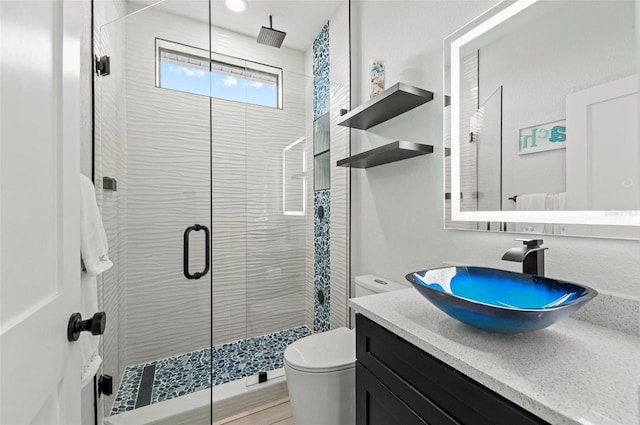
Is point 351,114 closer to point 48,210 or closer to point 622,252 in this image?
point 622,252

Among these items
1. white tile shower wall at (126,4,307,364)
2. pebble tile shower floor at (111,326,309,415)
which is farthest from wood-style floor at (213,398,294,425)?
white tile shower wall at (126,4,307,364)

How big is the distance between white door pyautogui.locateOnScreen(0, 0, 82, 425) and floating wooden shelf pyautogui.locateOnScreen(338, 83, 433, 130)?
1213 mm

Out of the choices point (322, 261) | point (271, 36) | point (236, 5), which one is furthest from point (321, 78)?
point (322, 261)

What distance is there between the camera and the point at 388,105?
60.4 inches

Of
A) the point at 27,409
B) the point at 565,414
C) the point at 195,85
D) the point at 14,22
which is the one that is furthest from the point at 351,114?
the point at 27,409

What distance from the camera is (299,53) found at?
2.66 meters

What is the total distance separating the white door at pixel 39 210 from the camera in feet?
1.50

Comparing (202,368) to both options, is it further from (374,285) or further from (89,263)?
(374,285)

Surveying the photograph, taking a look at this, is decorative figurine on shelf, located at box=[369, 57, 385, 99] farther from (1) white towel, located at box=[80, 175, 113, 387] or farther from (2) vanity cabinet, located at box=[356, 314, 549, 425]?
(1) white towel, located at box=[80, 175, 113, 387]

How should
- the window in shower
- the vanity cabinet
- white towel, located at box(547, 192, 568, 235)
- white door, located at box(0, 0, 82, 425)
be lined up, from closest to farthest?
white door, located at box(0, 0, 82, 425) → the vanity cabinet → white towel, located at box(547, 192, 568, 235) → the window in shower

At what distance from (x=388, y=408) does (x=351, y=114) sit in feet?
4.78

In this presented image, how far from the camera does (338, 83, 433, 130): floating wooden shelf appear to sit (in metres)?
1.39

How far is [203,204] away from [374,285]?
127 cm

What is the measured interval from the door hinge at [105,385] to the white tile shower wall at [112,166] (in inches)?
2.2
